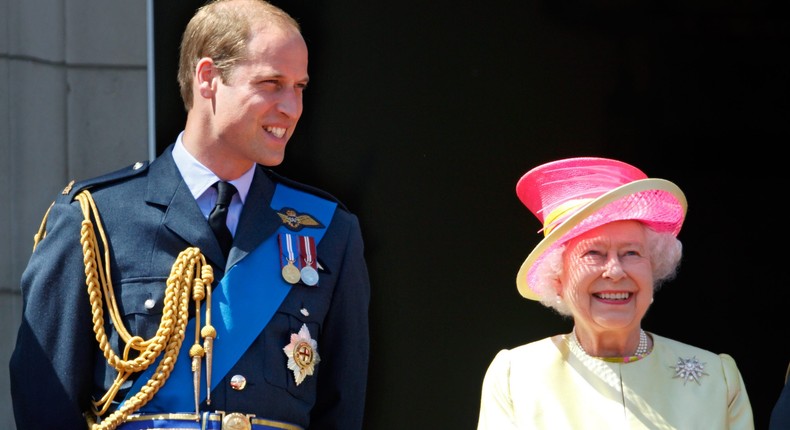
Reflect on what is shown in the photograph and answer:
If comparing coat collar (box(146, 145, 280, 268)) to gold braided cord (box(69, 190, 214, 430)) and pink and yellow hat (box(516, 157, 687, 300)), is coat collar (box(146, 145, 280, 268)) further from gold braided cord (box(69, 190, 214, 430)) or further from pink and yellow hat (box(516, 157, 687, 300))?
pink and yellow hat (box(516, 157, 687, 300))

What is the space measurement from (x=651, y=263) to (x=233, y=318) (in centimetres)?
105

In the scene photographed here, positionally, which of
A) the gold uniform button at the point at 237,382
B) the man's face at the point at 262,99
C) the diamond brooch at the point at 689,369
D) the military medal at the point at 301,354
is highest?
the man's face at the point at 262,99

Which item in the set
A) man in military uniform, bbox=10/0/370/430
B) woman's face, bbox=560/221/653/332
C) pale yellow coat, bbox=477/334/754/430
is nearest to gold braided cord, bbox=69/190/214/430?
man in military uniform, bbox=10/0/370/430

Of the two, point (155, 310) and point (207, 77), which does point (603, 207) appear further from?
point (155, 310)

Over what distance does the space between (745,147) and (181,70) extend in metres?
2.19

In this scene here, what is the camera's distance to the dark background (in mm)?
4914

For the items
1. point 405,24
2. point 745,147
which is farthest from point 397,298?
point 745,147

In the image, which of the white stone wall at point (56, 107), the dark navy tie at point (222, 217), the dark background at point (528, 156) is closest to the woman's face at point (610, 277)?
the dark navy tie at point (222, 217)

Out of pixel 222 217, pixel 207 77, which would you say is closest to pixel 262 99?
pixel 207 77

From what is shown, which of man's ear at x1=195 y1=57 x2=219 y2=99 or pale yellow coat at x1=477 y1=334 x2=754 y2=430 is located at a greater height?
man's ear at x1=195 y1=57 x2=219 y2=99

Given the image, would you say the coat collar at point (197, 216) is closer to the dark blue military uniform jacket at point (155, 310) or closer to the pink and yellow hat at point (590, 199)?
the dark blue military uniform jacket at point (155, 310)

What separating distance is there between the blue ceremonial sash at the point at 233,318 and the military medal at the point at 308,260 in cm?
5

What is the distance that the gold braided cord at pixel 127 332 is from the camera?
10.8 feet

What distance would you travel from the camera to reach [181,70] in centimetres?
362
